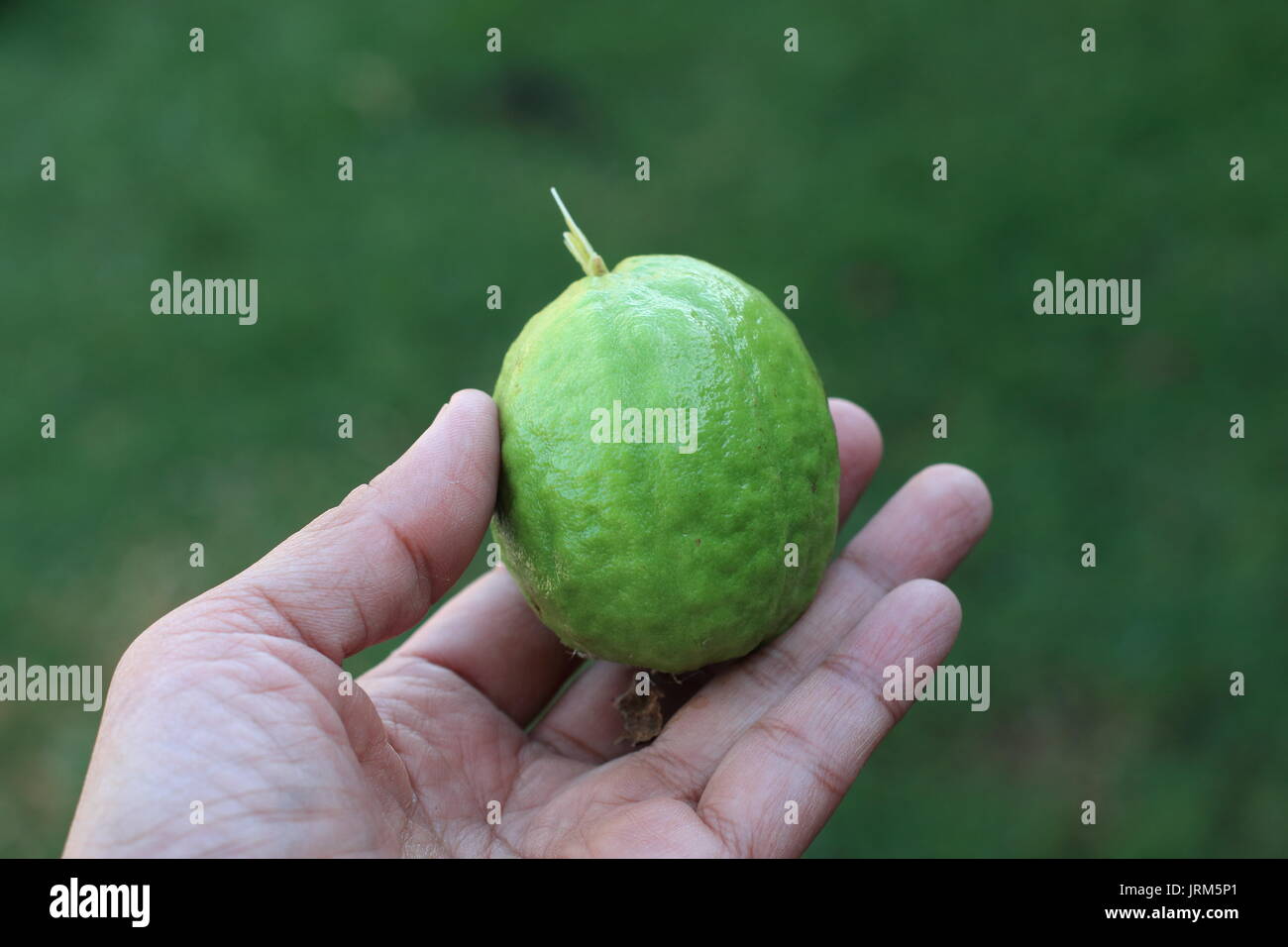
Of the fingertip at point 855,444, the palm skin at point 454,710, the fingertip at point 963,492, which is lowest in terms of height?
the palm skin at point 454,710

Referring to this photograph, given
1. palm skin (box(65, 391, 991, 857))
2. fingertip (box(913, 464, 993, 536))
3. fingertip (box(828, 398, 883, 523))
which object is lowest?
palm skin (box(65, 391, 991, 857))

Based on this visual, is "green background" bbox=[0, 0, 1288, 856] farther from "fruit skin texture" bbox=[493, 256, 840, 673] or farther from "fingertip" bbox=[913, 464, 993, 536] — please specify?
"fruit skin texture" bbox=[493, 256, 840, 673]

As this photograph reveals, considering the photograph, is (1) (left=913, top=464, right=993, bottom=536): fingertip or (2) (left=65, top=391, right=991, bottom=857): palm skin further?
(1) (left=913, top=464, right=993, bottom=536): fingertip

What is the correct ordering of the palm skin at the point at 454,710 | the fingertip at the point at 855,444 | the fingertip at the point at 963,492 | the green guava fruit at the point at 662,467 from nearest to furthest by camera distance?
1. the palm skin at the point at 454,710
2. the green guava fruit at the point at 662,467
3. the fingertip at the point at 963,492
4. the fingertip at the point at 855,444

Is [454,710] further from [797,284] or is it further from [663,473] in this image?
[797,284]

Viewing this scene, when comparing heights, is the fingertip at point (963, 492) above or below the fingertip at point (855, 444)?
below

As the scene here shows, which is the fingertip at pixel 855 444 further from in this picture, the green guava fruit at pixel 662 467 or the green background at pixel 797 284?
the green background at pixel 797 284

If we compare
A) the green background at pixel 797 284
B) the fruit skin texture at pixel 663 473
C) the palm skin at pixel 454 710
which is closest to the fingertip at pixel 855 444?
the palm skin at pixel 454 710

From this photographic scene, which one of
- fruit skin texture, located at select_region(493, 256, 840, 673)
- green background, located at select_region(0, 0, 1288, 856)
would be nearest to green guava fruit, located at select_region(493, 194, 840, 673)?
fruit skin texture, located at select_region(493, 256, 840, 673)

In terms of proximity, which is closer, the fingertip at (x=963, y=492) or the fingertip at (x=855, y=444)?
the fingertip at (x=963, y=492)
